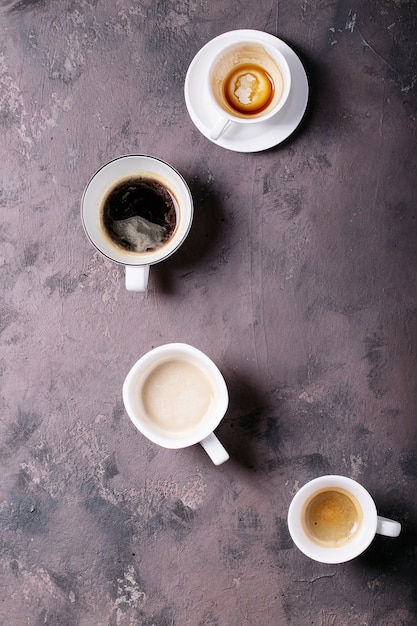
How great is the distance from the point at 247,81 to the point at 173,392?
2.27ft

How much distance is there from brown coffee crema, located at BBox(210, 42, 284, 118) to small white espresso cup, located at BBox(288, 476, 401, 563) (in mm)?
803

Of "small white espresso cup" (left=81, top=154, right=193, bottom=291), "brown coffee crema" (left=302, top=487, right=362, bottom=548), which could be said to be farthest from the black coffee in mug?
"brown coffee crema" (left=302, top=487, right=362, bottom=548)

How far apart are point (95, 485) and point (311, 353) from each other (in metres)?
0.56

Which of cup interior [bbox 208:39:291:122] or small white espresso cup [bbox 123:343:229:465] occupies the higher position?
cup interior [bbox 208:39:291:122]

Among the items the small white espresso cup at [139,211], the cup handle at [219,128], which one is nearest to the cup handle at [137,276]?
the small white espresso cup at [139,211]

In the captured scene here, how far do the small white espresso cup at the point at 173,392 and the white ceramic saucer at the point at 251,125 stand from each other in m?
0.46

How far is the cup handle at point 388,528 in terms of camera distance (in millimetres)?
1461

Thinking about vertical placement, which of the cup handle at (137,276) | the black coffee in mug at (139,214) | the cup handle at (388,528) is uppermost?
the black coffee in mug at (139,214)

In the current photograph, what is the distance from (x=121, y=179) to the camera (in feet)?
4.98

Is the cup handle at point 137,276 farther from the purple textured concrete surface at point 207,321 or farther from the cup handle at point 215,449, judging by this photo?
the cup handle at point 215,449

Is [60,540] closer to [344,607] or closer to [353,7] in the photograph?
[344,607]

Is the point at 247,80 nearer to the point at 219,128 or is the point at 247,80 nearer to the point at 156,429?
the point at 219,128

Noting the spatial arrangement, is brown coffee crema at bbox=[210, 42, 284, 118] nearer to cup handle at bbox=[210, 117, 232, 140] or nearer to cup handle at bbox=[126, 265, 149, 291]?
cup handle at bbox=[210, 117, 232, 140]

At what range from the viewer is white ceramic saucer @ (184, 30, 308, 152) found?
1.51 metres
